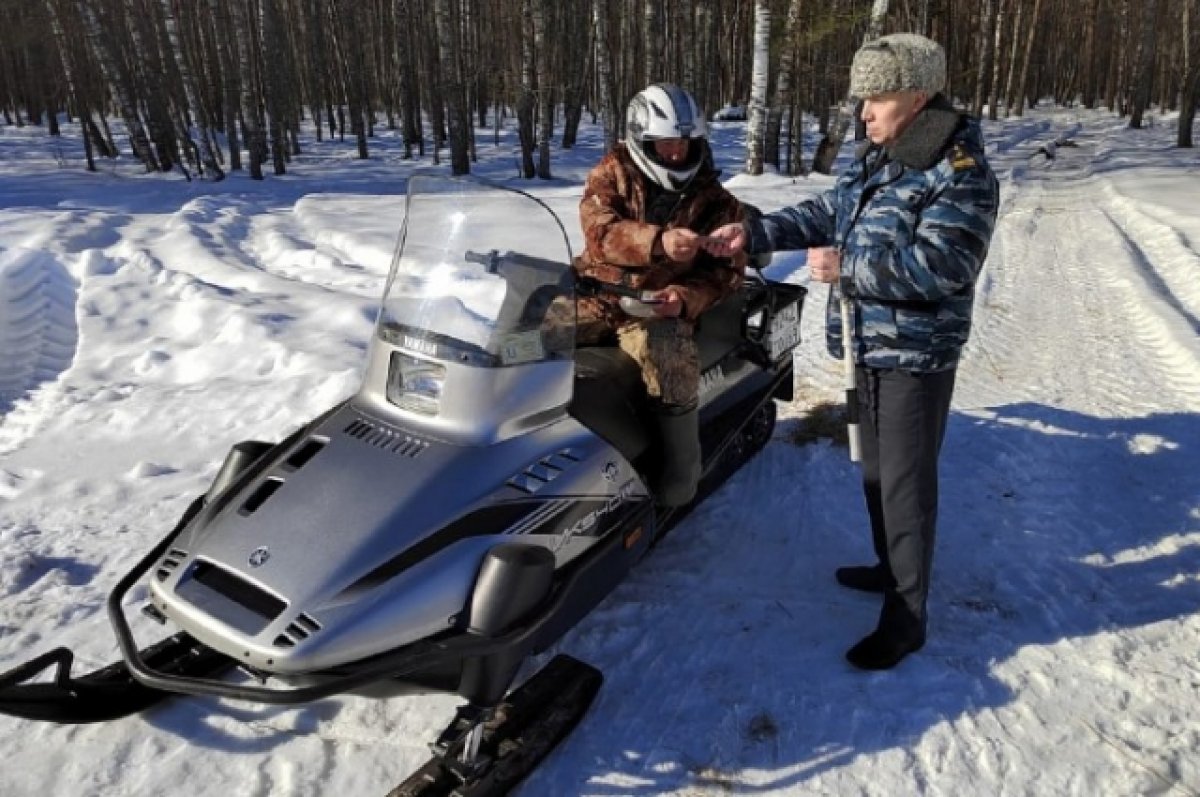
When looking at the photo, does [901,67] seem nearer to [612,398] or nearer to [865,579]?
[612,398]

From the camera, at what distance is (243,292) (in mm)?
7359

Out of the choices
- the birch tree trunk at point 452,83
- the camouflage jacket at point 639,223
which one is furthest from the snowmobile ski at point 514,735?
the birch tree trunk at point 452,83

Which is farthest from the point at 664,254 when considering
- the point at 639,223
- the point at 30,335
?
the point at 30,335

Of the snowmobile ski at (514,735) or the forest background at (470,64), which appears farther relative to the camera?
the forest background at (470,64)

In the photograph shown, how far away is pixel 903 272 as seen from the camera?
8.60 feet

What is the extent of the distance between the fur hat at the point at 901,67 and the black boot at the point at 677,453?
1236 mm

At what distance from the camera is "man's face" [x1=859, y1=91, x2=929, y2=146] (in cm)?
260

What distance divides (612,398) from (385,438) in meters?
0.84

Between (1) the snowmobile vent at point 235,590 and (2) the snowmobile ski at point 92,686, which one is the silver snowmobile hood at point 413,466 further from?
(2) the snowmobile ski at point 92,686

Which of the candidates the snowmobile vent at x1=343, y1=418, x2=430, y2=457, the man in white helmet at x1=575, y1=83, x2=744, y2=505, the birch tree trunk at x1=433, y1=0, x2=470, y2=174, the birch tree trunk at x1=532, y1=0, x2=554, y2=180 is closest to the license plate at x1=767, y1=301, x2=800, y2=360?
the man in white helmet at x1=575, y1=83, x2=744, y2=505

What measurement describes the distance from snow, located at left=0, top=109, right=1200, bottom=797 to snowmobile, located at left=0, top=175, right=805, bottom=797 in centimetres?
21

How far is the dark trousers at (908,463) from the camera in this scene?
9.32 ft

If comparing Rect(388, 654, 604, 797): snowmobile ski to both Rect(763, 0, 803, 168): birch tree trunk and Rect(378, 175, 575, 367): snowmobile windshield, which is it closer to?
Rect(378, 175, 575, 367): snowmobile windshield

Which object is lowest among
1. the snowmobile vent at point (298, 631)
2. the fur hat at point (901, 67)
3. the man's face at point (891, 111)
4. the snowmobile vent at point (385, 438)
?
the snowmobile vent at point (298, 631)
